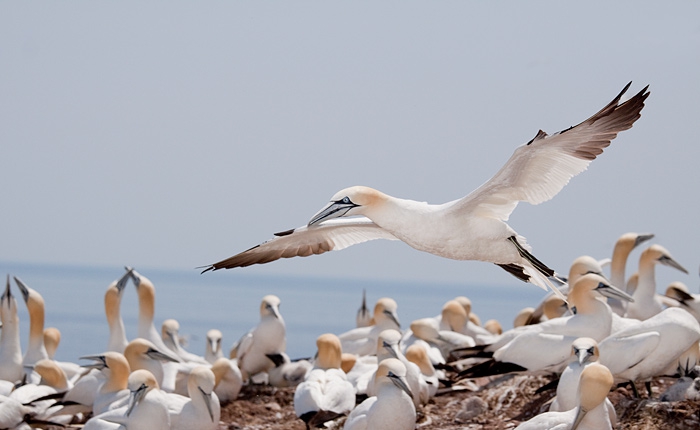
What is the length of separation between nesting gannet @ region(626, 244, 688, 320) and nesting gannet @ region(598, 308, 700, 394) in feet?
9.09

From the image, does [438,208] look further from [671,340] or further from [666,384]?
[666,384]

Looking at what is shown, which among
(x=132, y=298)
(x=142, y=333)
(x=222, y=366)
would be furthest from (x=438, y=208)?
(x=132, y=298)

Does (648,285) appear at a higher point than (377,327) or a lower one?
higher

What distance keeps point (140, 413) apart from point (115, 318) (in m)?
3.62

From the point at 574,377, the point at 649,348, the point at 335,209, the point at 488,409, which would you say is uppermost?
the point at 335,209

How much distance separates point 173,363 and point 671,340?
14.1ft

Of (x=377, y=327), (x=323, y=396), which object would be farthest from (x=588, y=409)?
(x=377, y=327)

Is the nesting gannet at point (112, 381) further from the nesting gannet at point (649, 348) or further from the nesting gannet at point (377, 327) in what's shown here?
the nesting gannet at point (649, 348)

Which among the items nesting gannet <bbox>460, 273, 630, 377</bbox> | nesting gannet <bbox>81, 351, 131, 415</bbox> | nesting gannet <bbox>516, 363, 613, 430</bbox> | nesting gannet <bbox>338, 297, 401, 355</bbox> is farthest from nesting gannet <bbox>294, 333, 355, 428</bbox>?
nesting gannet <bbox>338, 297, 401, 355</bbox>

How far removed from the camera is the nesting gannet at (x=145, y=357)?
28.6ft

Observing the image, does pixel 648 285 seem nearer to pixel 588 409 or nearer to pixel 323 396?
pixel 323 396

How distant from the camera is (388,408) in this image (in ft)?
22.3

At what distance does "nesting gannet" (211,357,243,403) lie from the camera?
28.1 feet

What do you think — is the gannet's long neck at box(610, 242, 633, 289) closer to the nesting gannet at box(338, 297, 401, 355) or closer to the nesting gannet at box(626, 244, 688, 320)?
the nesting gannet at box(626, 244, 688, 320)
